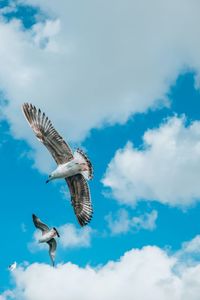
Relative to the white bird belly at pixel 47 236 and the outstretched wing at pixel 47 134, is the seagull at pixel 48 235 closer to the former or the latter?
the white bird belly at pixel 47 236

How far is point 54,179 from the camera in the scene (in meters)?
48.3

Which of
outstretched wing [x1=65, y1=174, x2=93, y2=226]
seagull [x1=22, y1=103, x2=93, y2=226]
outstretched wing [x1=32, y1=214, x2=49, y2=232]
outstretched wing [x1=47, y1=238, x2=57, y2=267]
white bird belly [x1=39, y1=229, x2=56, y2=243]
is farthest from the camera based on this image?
outstretched wing [x1=47, y1=238, x2=57, y2=267]

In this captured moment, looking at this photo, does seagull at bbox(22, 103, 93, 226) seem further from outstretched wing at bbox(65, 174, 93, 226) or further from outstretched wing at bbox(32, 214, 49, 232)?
outstretched wing at bbox(32, 214, 49, 232)

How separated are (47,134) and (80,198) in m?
6.28

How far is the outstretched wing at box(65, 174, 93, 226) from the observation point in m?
50.2

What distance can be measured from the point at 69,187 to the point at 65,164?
352cm

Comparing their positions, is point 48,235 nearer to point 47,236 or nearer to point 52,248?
point 47,236

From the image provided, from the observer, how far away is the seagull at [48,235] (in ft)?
168

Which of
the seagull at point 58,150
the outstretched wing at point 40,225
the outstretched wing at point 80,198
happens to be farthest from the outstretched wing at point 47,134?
the outstretched wing at point 40,225

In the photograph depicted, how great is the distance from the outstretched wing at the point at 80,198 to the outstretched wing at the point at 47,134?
2.79 metres

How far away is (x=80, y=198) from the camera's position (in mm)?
51406

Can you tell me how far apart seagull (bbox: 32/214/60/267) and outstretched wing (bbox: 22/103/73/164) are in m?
6.17

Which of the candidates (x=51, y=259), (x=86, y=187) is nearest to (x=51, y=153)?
(x=86, y=187)

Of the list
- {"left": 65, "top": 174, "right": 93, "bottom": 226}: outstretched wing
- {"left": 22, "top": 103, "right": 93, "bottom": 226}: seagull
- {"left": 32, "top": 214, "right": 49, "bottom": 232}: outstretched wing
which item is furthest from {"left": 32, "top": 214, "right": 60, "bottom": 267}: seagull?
{"left": 22, "top": 103, "right": 93, "bottom": 226}: seagull
